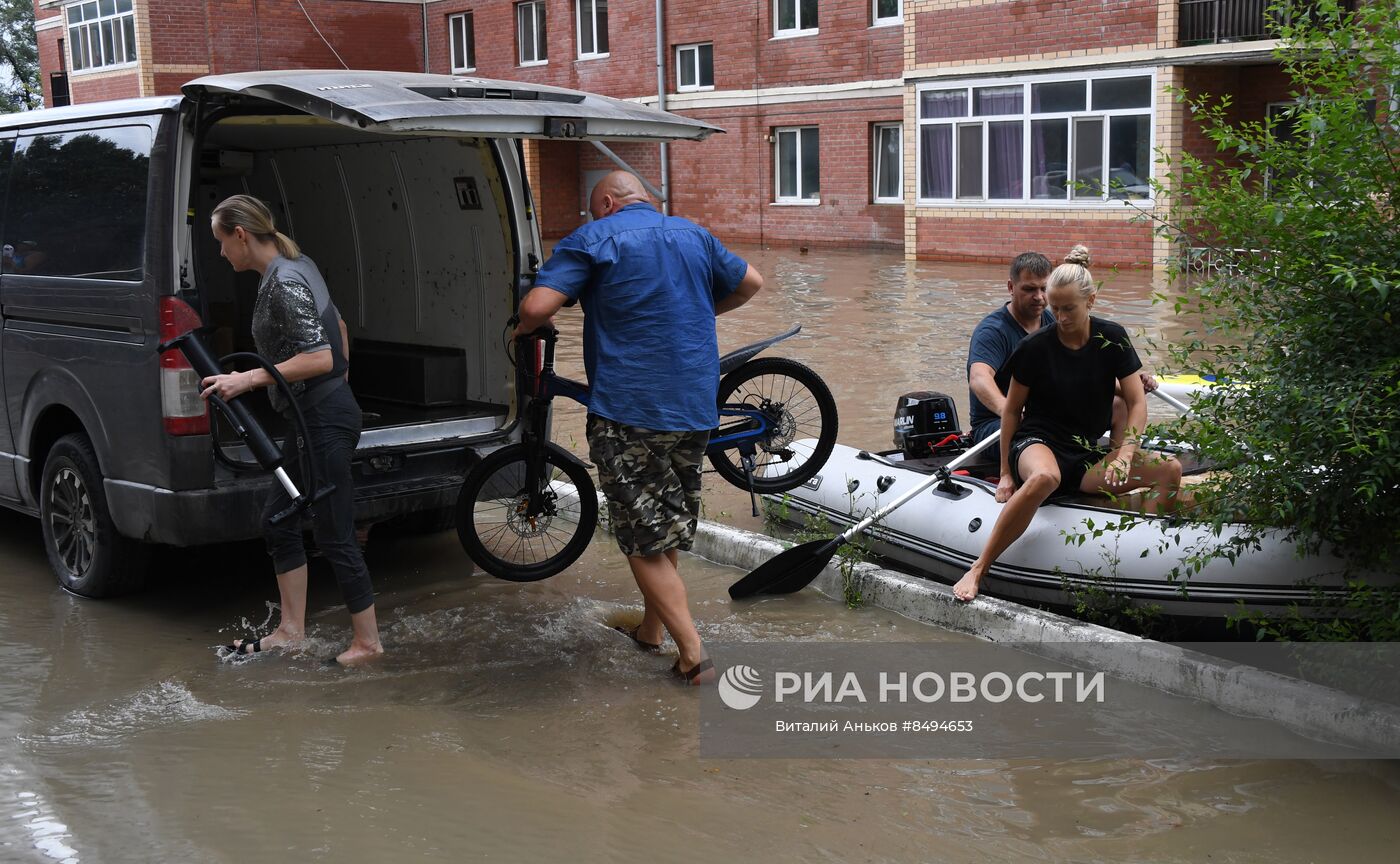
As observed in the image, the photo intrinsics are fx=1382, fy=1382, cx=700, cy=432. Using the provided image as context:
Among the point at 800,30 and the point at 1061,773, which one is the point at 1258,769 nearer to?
the point at 1061,773

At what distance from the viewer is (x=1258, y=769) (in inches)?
177

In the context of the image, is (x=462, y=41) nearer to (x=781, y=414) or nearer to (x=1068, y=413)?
(x=781, y=414)

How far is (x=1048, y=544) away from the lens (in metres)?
6.02

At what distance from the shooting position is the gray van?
5746mm

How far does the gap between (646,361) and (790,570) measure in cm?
164

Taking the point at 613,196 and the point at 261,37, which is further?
the point at 261,37

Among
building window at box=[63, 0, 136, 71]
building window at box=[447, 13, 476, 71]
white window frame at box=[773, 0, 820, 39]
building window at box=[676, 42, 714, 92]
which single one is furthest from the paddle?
building window at box=[63, 0, 136, 71]

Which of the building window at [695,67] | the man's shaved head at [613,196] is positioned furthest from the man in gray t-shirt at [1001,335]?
the building window at [695,67]

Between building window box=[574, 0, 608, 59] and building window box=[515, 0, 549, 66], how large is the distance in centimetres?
156

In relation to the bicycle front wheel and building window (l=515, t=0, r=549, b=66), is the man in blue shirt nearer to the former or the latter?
the bicycle front wheel

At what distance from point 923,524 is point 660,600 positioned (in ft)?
5.92

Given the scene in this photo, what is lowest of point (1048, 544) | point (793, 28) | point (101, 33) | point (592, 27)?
point (1048, 544)

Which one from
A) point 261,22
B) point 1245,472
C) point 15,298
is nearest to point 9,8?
point 261,22

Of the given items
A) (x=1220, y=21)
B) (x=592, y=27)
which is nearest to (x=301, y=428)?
(x=1220, y=21)
